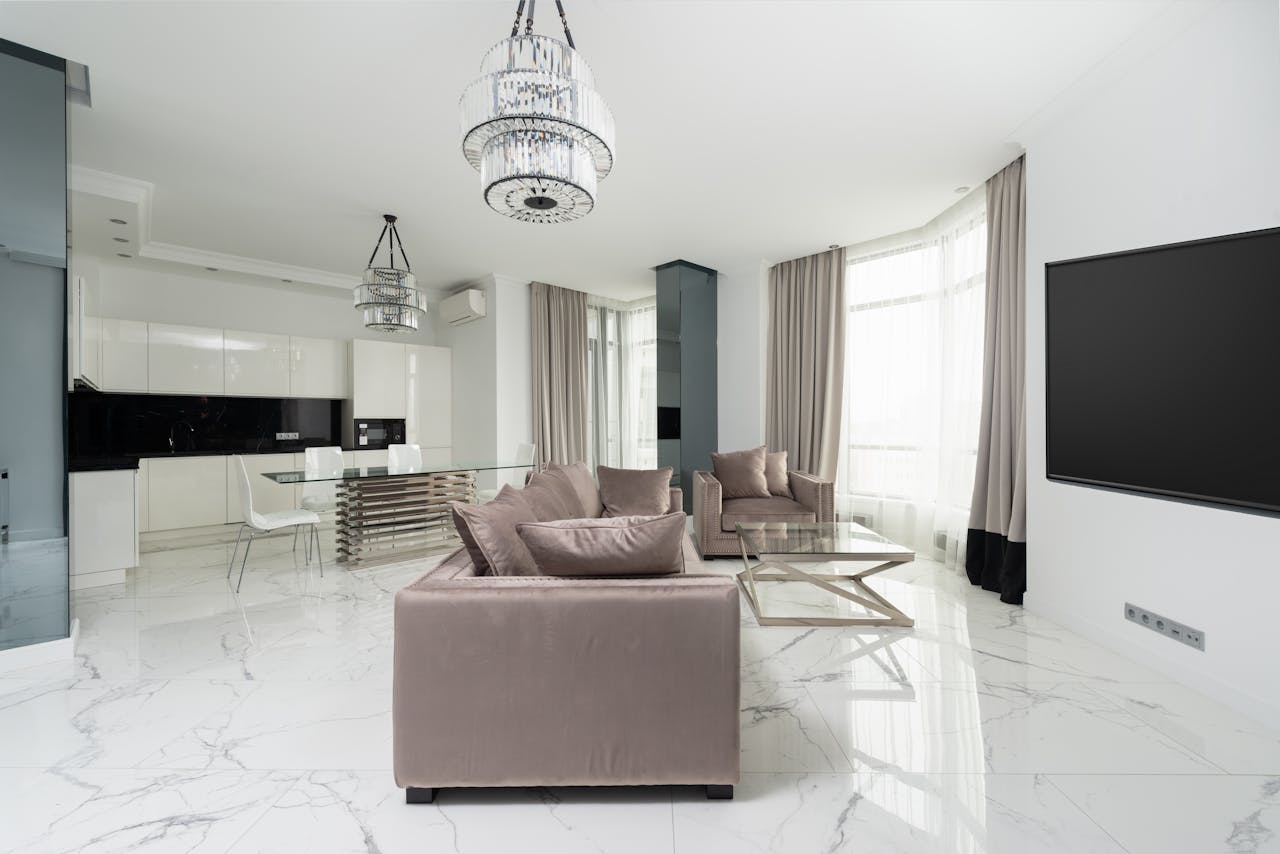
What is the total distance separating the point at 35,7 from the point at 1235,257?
3954 millimetres

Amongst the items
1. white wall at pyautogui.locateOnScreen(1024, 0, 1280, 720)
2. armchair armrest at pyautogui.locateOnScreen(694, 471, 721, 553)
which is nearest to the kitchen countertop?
armchair armrest at pyautogui.locateOnScreen(694, 471, 721, 553)

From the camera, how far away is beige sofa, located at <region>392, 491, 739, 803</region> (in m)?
1.42

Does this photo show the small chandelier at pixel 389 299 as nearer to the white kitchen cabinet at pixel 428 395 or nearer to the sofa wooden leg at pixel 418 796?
the white kitchen cabinet at pixel 428 395

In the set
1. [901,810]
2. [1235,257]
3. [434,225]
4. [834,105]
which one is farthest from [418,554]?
[1235,257]

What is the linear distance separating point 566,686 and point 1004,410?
128 inches

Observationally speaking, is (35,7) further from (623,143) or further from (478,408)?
(478,408)

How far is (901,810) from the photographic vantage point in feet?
4.79

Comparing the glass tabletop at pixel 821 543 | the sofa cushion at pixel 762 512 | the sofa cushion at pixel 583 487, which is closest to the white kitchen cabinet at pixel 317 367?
the sofa cushion at pixel 583 487

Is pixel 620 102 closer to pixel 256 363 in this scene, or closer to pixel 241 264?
pixel 241 264

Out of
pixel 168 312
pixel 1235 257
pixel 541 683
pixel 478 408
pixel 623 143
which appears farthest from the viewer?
pixel 478 408

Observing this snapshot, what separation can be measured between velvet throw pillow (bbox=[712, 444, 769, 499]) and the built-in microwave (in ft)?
12.2

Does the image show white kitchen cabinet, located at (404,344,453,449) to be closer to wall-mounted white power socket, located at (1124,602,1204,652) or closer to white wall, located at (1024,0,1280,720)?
white wall, located at (1024,0,1280,720)

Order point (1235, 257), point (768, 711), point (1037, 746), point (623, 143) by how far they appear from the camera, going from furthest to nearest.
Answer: point (623, 143) < point (768, 711) < point (1037, 746) < point (1235, 257)

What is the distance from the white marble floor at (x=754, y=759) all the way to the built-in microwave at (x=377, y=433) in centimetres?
322
